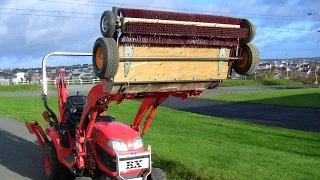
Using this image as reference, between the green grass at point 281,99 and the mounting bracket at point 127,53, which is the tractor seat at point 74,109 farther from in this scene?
the green grass at point 281,99

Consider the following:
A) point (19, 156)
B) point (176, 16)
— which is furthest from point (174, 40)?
point (19, 156)

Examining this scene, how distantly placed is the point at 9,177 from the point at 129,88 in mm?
4080

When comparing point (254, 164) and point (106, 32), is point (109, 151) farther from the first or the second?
point (254, 164)

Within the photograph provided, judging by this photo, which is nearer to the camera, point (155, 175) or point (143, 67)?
point (143, 67)

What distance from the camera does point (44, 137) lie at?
8469mm

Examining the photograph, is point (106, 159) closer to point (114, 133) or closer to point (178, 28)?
point (114, 133)

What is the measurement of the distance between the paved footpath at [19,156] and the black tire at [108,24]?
416 centimetres

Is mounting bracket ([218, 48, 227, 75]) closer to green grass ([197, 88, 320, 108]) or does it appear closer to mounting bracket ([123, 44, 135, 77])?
mounting bracket ([123, 44, 135, 77])

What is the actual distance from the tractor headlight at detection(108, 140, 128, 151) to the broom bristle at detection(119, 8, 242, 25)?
76.6 inches

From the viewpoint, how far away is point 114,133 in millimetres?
6375

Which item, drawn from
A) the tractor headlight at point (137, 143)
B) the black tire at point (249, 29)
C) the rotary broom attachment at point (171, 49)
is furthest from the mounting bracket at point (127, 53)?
the black tire at point (249, 29)

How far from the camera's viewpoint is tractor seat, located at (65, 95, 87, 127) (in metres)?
7.51

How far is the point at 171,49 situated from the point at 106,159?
1.94 meters

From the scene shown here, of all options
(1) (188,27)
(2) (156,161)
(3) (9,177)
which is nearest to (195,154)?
(2) (156,161)
